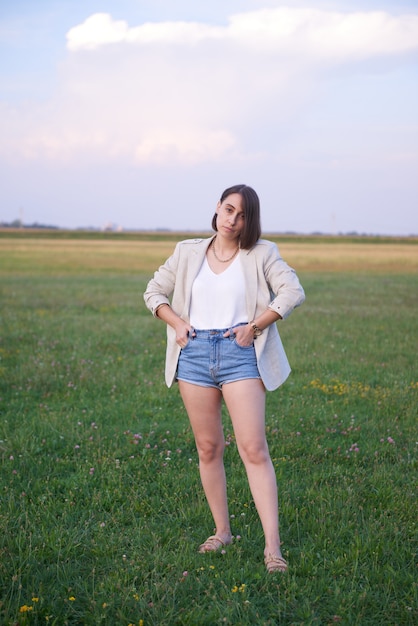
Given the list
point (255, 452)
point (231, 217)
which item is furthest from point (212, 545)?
point (231, 217)

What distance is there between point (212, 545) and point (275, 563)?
0.52 m

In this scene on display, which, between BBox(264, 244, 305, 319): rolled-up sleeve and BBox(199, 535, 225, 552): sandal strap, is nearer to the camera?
BBox(264, 244, 305, 319): rolled-up sleeve

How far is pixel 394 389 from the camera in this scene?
959cm

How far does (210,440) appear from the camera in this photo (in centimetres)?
475

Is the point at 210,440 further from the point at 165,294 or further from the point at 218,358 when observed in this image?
the point at 165,294

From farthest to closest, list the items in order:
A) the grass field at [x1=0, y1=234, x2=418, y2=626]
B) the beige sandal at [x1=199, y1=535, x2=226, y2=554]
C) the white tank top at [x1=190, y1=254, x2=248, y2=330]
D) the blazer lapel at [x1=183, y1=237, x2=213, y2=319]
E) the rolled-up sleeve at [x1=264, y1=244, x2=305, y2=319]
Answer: the beige sandal at [x1=199, y1=535, x2=226, y2=554] < the blazer lapel at [x1=183, y1=237, x2=213, y2=319] < the white tank top at [x1=190, y1=254, x2=248, y2=330] < the rolled-up sleeve at [x1=264, y1=244, x2=305, y2=319] < the grass field at [x1=0, y1=234, x2=418, y2=626]

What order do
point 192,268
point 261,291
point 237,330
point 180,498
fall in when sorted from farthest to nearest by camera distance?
point 180,498 → point 192,268 → point 261,291 → point 237,330

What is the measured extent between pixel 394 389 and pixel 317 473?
3.67 meters

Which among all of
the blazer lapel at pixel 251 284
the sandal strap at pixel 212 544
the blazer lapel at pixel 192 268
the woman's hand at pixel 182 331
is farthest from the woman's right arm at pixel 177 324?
the sandal strap at pixel 212 544

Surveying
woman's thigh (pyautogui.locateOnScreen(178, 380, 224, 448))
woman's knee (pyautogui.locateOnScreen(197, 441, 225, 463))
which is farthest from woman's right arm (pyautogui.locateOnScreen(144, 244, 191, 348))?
woman's knee (pyautogui.locateOnScreen(197, 441, 225, 463))

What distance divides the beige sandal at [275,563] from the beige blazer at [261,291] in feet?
3.70

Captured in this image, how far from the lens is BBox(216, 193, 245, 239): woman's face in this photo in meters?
4.52

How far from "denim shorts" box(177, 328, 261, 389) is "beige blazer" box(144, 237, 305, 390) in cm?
8

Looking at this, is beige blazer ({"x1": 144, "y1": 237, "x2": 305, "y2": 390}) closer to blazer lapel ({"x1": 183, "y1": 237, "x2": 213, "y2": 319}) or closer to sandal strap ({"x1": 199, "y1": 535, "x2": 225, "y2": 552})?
blazer lapel ({"x1": 183, "y1": 237, "x2": 213, "y2": 319})
